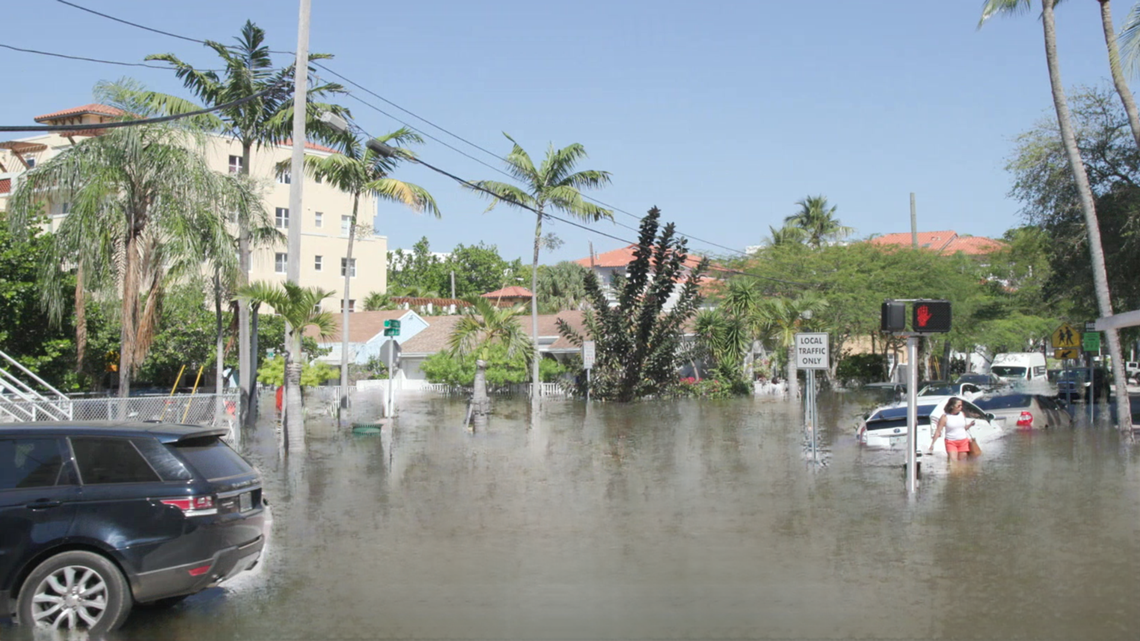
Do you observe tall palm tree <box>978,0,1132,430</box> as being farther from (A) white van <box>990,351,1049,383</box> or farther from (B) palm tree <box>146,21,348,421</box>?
(A) white van <box>990,351,1049,383</box>

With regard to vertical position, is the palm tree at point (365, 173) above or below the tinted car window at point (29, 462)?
above

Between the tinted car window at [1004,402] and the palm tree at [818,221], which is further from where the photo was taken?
the palm tree at [818,221]

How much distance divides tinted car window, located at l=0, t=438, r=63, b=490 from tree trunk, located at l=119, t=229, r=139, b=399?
16.1 meters

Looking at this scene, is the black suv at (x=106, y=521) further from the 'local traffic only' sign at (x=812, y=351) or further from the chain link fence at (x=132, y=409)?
the 'local traffic only' sign at (x=812, y=351)

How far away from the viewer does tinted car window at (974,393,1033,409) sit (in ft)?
81.3

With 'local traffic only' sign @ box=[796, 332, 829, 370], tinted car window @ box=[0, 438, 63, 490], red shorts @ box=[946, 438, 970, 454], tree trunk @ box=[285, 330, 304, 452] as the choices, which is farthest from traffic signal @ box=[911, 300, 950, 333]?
tree trunk @ box=[285, 330, 304, 452]

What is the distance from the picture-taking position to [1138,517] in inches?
492

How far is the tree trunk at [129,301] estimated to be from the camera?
2292 cm

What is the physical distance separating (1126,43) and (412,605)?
2244 centimetres

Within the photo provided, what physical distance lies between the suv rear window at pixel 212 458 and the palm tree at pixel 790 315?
128ft

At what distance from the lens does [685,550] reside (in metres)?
10.8

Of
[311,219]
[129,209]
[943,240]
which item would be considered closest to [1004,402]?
[129,209]

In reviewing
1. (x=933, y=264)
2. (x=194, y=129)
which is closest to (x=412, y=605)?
(x=194, y=129)

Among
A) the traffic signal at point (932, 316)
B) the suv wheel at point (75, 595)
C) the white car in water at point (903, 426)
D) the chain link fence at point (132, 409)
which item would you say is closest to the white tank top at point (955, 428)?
the white car in water at point (903, 426)
